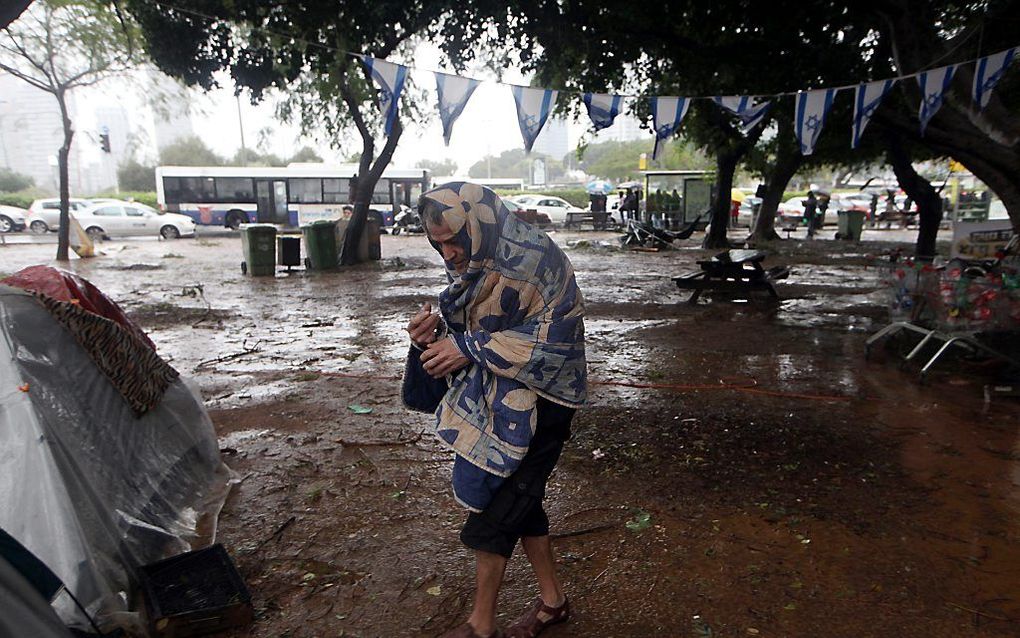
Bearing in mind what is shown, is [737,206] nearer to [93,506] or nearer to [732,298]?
[732,298]

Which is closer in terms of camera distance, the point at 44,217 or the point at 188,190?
the point at 44,217

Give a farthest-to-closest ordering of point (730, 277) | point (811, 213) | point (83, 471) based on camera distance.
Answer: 1. point (811, 213)
2. point (730, 277)
3. point (83, 471)

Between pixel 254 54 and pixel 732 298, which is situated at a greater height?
pixel 254 54

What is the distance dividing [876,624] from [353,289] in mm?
10048

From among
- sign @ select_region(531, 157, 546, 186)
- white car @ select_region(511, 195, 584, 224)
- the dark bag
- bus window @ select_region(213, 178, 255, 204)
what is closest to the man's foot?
the dark bag

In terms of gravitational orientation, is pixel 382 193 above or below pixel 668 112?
below

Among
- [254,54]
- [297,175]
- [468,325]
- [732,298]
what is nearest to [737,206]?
[297,175]

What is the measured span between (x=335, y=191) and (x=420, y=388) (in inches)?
984

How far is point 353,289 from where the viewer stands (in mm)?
11398

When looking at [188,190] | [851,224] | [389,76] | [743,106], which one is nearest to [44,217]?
[188,190]

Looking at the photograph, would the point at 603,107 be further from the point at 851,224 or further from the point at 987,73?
the point at 851,224

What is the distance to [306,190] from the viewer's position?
2586 cm

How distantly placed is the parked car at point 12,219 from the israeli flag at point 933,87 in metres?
29.9

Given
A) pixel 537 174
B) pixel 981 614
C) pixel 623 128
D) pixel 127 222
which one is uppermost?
pixel 623 128
